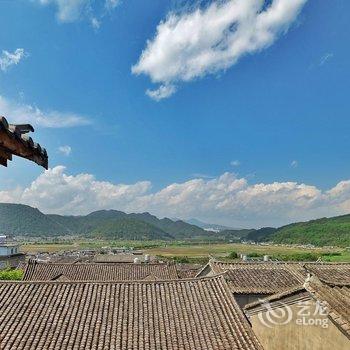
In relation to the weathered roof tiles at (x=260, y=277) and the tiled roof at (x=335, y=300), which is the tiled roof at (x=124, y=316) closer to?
the tiled roof at (x=335, y=300)

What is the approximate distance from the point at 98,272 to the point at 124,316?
62.2ft

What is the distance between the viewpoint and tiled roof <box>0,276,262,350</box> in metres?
13.4

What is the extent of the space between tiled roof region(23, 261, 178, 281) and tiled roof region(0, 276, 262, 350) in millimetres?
14973

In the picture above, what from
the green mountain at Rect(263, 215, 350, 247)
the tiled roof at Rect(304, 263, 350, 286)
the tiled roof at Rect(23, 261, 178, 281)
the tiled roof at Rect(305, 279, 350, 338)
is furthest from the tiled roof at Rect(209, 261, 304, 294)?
the green mountain at Rect(263, 215, 350, 247)

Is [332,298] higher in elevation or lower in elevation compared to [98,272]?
lower

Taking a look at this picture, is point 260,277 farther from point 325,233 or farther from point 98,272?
point 325,233

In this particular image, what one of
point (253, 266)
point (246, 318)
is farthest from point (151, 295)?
point (253, 266)

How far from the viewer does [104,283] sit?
17375 millimetres

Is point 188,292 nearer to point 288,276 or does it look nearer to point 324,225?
point 288,276

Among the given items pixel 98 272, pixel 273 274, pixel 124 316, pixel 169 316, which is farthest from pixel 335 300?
pixel 98 272

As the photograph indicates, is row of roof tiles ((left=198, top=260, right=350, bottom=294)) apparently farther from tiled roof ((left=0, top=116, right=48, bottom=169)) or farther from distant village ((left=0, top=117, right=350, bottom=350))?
tiled roof ((left=0, top=116, right=48, bottom=169))

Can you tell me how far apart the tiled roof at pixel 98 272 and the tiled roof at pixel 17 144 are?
2774 cm

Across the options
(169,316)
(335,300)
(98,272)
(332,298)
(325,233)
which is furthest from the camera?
(325,233)

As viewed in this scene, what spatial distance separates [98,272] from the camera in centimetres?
3300
